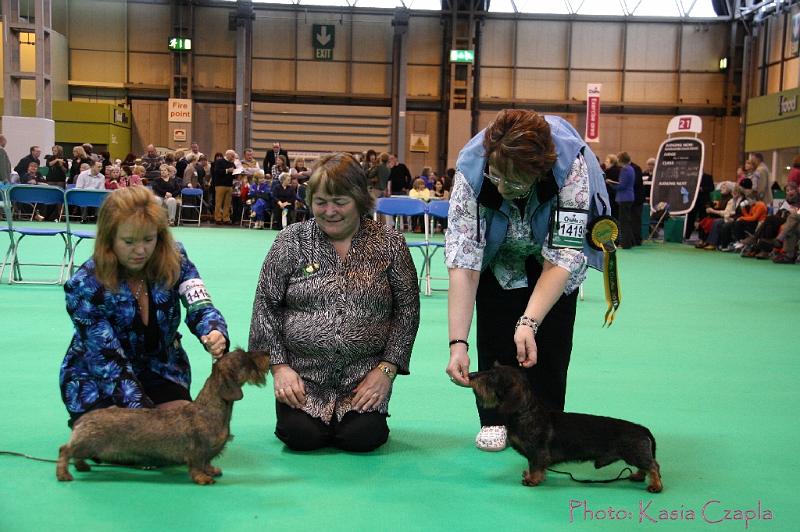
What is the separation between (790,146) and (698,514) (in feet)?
66.2

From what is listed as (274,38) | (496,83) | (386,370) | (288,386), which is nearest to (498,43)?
(496,83)

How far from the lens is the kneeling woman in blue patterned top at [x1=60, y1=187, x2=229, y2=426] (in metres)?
2.65

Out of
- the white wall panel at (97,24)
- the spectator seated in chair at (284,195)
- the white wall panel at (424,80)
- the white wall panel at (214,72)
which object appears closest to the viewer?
the spectator seated in chair at (284,195)

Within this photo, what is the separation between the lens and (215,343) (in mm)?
2652

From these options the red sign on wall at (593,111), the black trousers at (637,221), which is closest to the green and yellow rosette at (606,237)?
the black trousers at (637,221)

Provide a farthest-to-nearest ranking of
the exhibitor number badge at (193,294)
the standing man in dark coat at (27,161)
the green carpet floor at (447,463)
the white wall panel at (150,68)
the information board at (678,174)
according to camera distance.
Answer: the white wall panel at (150,68) < the information board at (678,174) < the standing man in dark coat at (27,161) < the exhibitor number badge at (193,294) < the green carpet floor at (447,463)

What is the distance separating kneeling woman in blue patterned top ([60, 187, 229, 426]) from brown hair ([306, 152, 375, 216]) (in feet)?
1.62

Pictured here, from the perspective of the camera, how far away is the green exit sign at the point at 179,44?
76.5 feet

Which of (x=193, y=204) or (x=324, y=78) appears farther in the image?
(x=324, y=78)

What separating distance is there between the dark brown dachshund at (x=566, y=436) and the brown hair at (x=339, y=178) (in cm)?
75

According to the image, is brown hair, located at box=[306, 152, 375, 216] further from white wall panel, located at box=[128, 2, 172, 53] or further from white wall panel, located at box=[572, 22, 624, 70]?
white wall panel, located at box=[128, 2, 172, 53]

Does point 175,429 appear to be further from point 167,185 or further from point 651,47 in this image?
point 651,47

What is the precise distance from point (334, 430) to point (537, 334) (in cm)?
77

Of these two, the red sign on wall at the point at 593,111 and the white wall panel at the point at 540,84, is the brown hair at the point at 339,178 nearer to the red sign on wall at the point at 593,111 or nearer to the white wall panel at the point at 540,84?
the red sign on wall at the point at 593,111
